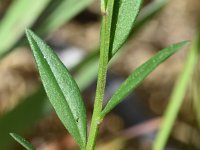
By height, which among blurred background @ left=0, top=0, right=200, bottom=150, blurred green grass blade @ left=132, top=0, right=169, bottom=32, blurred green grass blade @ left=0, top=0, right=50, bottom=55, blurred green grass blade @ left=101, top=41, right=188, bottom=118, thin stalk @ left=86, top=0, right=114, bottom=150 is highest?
thin stalk @ left=86, top=0, right=114, bottom=150

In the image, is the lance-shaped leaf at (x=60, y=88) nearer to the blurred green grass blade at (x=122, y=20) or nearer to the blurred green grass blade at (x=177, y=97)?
the blurred green grass blade at (x=122, y=20)

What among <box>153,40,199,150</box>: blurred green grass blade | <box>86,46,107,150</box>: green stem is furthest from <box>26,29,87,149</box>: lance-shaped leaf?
<box>153,40,199,150</box>: blurred green grass blade

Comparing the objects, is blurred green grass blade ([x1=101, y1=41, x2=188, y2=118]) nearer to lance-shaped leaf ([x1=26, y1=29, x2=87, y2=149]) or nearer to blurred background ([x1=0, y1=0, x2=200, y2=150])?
lance-shaped leaf ([x1=26, y1=29, x2=87, y2=149])

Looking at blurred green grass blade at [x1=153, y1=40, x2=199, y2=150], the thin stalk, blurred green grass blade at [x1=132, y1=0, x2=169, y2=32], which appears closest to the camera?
the thin stalk

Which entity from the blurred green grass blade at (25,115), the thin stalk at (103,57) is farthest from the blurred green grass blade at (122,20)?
the blurred green grass blade at (25,115)

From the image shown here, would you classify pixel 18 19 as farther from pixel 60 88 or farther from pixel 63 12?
pixel 60 88

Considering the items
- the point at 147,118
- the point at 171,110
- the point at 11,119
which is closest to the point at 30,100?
the point at 11,119
